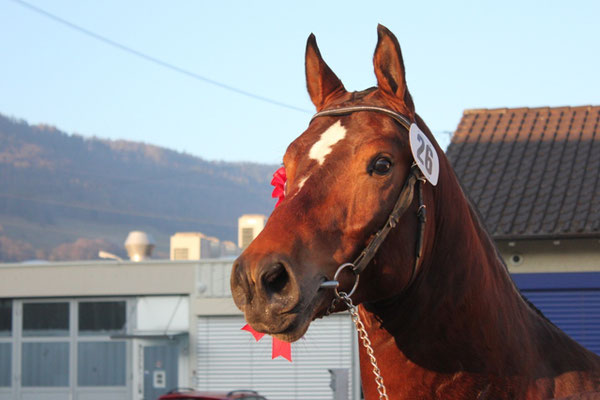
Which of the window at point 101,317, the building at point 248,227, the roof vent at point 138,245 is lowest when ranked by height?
the window at point 101,317

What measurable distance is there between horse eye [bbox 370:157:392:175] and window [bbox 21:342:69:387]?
85.8 feet

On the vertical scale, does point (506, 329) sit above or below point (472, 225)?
below

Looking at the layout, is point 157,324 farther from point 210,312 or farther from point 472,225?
point 472,225

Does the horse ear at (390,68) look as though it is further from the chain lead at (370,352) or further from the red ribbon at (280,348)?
the red ribbon at (280,348)

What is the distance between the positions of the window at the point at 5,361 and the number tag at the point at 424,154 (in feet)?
89.6

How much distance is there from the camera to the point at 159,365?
26.9m

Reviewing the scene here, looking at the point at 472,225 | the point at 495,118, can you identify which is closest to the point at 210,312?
the point at 495,118

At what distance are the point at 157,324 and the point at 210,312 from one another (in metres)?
1.75

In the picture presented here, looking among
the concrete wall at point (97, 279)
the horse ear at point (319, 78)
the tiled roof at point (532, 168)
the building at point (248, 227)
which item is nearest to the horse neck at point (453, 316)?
the horse ear at point (319, 78)

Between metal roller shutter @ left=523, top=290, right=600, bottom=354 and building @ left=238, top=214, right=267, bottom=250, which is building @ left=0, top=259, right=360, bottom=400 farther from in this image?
metal roller shutter @ left=523, top=290, right=600, bottom=354

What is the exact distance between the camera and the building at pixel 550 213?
49.4 feet

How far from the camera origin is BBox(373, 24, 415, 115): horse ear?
9.25ft

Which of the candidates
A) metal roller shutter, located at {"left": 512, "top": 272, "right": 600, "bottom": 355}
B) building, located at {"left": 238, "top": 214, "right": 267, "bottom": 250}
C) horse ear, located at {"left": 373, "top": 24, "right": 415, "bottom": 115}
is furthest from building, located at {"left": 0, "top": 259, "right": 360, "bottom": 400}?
horse ear, located at {"left": 373, "top": 24, "right": 415, "bottom": 115}

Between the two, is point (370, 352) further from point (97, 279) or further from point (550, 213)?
point (97, 279)
